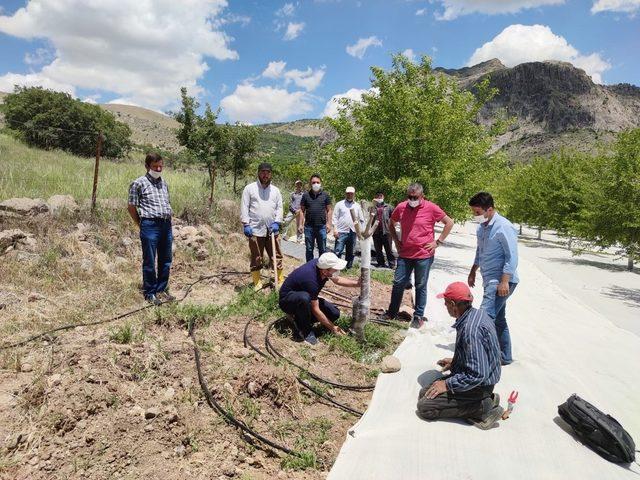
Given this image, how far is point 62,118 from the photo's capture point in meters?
28.9

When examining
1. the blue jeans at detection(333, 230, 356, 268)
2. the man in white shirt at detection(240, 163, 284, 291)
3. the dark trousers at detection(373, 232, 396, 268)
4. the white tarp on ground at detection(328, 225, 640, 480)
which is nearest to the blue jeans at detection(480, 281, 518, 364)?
the white tarp on ground at detection(328, 225, 640, 480)

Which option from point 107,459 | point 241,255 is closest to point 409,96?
point 241,255

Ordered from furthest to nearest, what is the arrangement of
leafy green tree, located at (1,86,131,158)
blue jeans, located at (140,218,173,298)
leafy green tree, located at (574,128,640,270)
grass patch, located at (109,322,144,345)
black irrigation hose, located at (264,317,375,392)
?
leafy green tree, located at (1,86,131,158)
leafy green tree, located at (574,128,640,270)
blue jeans, located at (140,218,173,298)
grass patch, located at (109,322,144,345)
black irrigation hose, located at (264,317,375,392)

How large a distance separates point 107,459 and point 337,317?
3.02 metres

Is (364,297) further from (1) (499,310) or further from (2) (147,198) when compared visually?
(2) (147,198)

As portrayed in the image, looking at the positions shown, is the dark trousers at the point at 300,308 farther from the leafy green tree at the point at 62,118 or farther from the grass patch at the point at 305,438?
the leafy green tree at the point at 62,118

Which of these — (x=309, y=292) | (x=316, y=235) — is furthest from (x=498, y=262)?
(x=316, y=235)

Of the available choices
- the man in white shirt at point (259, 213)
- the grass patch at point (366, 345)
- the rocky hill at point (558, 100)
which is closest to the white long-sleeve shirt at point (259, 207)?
the man in white shirt at point (259, 213)

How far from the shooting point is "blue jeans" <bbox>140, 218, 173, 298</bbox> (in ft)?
18.0

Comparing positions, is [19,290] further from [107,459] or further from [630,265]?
[630,265]

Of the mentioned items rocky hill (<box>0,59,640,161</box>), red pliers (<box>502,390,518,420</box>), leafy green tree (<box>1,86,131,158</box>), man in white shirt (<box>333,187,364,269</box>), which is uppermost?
rocky hill (<box>0,59,640,161</box>)

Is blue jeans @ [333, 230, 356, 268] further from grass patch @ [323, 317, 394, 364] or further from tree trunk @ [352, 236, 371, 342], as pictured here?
tree trunk @ [352, 236, 371, 342]

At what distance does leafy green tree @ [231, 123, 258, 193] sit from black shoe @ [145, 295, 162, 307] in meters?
11.8

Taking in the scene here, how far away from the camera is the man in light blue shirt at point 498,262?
4398 millimetres
